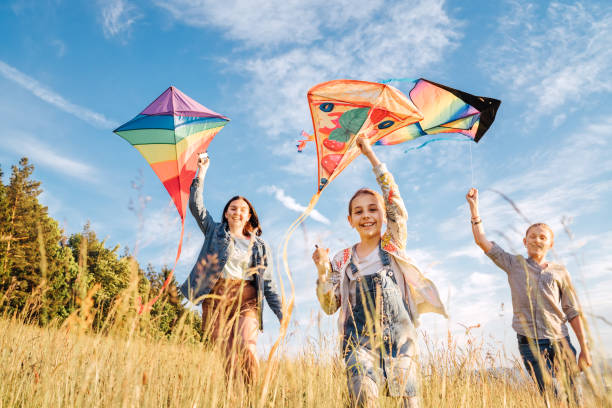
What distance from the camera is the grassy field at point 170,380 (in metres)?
2.10

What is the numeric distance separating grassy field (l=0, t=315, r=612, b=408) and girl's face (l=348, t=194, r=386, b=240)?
97 centimetres

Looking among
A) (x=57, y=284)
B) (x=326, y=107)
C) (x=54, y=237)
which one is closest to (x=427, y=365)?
(x=326, y=107)

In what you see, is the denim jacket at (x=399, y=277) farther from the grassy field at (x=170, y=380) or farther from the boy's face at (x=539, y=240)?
the boy's face at (x=539, y=240)

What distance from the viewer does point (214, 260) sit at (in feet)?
12.2

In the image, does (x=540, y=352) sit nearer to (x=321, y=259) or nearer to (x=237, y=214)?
(x=321, y=259)

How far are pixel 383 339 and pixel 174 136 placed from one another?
339 centimetres

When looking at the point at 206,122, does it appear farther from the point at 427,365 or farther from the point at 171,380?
the point at 427,365

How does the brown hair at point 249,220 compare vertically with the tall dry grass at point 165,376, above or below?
above

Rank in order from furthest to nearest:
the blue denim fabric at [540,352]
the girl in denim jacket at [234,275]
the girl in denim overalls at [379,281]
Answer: the blue denim fabric at [540,352]
the girl in denim jacket at [234,275]
the girl in denim overalls at [379,281]

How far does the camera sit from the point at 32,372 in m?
3.31

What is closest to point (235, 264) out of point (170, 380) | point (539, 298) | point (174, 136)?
point (170, 380)

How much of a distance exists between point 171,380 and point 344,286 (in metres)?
1.74

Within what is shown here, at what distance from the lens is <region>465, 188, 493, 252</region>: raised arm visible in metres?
3.88

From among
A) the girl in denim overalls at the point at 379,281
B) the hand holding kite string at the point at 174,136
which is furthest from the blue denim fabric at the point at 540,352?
the hand holding kite string at the point at 174,136
